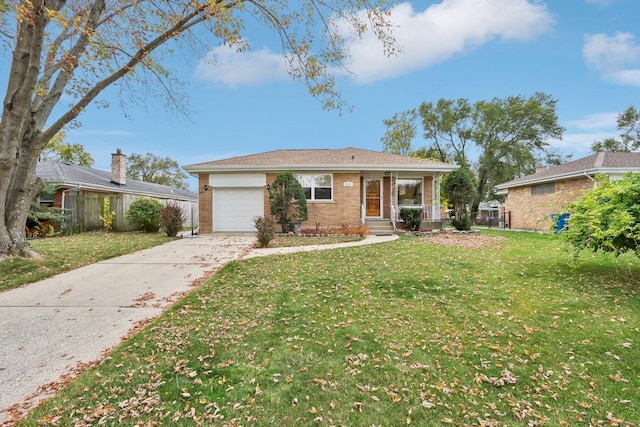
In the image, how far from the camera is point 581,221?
5785 mm

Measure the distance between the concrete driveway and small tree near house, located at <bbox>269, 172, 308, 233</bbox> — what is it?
14.8ft

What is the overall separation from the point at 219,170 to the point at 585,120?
28405 mm

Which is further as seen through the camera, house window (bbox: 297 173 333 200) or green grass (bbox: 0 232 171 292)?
house window (bbox: 297 173 333 200)

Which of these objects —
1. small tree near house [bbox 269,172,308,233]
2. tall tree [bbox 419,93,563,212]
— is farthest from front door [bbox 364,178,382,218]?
tall tree [bbox 419,93,563,212]

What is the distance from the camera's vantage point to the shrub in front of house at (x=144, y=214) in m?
14.5

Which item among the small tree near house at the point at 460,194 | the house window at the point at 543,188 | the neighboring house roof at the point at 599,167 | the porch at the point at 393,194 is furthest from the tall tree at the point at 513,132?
the small tree near house at the point at 460,194

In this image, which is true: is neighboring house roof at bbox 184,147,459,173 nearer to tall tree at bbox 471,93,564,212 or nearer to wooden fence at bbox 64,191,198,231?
wooden fence at bbox 64,191,198,231

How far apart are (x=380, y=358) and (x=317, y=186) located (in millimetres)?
11821

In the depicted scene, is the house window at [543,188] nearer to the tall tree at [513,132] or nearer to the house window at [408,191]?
the house window at [408,191]

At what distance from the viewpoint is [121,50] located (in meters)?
7.09

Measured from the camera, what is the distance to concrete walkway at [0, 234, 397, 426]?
116 inches

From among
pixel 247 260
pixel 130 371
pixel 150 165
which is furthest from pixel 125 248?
pixel 150 165

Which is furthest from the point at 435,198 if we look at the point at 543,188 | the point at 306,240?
the point at 306,240

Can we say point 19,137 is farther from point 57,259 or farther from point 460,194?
point 460,194
